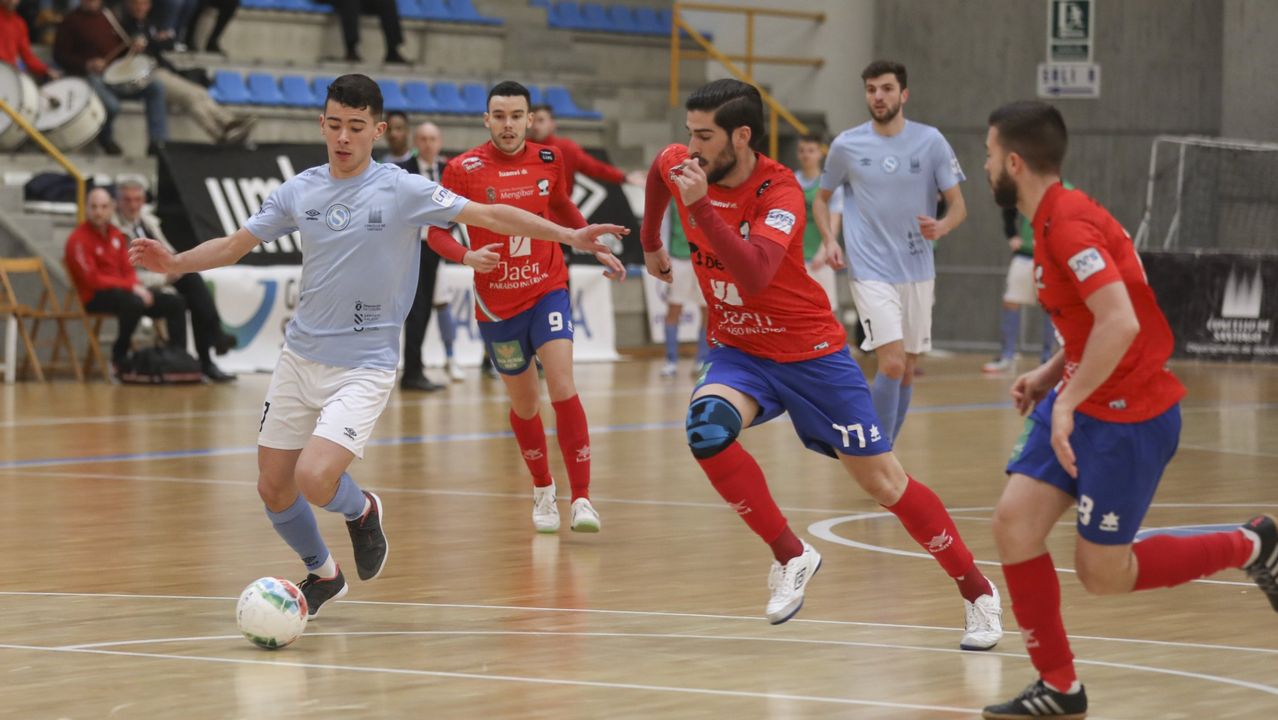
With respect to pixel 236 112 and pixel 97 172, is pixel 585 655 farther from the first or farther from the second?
pixel 236 112

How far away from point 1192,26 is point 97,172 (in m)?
12.5

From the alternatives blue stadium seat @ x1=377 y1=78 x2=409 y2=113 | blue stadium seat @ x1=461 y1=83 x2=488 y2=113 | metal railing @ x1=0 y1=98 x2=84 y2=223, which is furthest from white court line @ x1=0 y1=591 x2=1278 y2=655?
blue stadium seat @ x1=461 y1=83 x2=488 y2=113

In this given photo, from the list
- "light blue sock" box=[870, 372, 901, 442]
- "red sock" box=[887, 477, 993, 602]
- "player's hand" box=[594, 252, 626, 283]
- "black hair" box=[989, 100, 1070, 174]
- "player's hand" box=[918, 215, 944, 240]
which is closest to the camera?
"black hair" box=[989, 100, 1070, 174]

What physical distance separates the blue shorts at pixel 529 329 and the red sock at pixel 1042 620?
3825 mm

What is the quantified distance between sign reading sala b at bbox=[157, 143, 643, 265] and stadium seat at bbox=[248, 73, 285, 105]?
4.41ft

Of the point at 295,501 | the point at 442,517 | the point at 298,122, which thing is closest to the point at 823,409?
the point at 295,501

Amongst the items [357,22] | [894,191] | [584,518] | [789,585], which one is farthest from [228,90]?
[789,585]

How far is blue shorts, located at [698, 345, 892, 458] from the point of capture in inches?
232

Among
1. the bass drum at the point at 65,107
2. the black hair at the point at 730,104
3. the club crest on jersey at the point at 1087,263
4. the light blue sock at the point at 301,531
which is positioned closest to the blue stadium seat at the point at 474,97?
the bass drum at the point at 65,107

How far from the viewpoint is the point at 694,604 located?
646 cm

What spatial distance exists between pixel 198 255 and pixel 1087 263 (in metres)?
3.09

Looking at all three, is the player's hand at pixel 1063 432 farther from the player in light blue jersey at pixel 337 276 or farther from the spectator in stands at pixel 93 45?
the spectator in stands at pixel 93 45

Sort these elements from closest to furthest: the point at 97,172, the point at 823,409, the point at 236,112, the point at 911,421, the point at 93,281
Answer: the point at 823,409, the point at 911,421, the point at 93,281, the point at 97,172, the point at 236,112

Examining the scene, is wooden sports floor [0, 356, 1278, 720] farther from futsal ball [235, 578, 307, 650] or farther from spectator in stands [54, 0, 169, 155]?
spectator in stands [54, 0, 169, 155]
